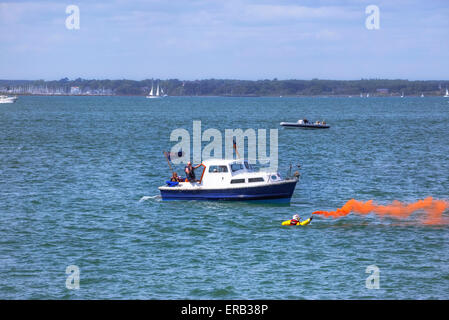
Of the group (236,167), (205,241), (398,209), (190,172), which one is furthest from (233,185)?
(398,209)

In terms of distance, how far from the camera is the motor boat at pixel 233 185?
1821 inches

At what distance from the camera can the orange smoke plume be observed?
4361 cm

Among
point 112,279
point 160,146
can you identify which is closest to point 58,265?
point 112,279

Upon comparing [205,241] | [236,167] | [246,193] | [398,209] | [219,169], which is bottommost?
[205,241]

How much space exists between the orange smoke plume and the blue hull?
3258mm

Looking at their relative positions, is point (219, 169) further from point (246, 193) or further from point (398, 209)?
point (398, 209)

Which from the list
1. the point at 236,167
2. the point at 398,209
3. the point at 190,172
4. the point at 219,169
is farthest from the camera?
the point at 190,172

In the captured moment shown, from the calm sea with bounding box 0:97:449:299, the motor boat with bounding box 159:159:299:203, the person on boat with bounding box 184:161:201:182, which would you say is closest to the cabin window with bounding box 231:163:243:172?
the motor boat with bounding box 159:159:299:203

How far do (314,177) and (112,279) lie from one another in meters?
35.7

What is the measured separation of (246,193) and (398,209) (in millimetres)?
11381

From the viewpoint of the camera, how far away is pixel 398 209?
46.1 m

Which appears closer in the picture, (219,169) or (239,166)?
(219,169)

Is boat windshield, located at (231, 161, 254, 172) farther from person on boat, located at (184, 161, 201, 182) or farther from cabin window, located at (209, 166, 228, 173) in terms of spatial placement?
person on boat, located at (184, 161, 201, 182)
